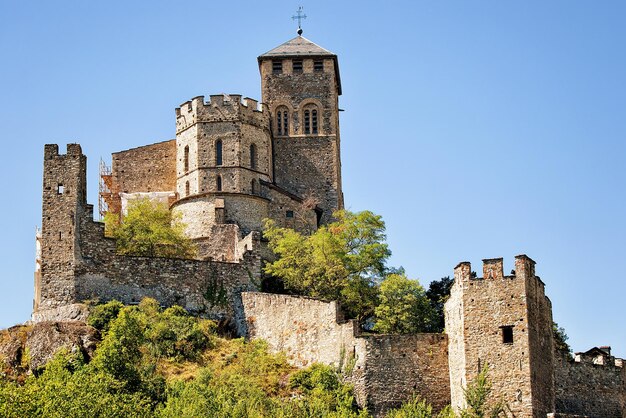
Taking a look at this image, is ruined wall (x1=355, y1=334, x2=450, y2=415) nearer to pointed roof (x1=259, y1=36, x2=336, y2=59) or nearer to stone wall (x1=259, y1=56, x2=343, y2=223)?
stone wall (x1=259, y1=56, x2=343, y2=223)

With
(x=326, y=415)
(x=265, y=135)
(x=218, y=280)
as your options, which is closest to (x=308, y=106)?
(x=265, y=135)

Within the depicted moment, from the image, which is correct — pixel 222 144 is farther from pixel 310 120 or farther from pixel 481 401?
pixel 481 401

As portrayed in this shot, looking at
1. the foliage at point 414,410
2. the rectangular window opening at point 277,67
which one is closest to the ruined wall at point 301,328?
the foliage at point 414,410

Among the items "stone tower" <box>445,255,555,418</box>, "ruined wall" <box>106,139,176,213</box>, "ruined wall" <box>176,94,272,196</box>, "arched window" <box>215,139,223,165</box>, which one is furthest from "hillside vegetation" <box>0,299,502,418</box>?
"ruined wall" <box>106,139,176,213</box>

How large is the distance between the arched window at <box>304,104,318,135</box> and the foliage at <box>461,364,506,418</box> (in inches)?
1214

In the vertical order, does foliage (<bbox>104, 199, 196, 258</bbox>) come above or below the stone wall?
below

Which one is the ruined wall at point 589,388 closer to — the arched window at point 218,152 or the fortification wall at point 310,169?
the fortification wall at point 310,169

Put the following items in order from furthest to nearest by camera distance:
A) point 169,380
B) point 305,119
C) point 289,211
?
point 305,119, point 289,211, point 169,380

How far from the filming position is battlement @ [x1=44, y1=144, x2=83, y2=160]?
Result: 6975cm

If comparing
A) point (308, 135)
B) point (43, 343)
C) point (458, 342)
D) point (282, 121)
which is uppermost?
point (282, 121)

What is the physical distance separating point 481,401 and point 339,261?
16128mm

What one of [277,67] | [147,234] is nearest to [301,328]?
[147,234]

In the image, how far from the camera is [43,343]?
210 feet

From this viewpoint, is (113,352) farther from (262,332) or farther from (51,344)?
(262,332)
